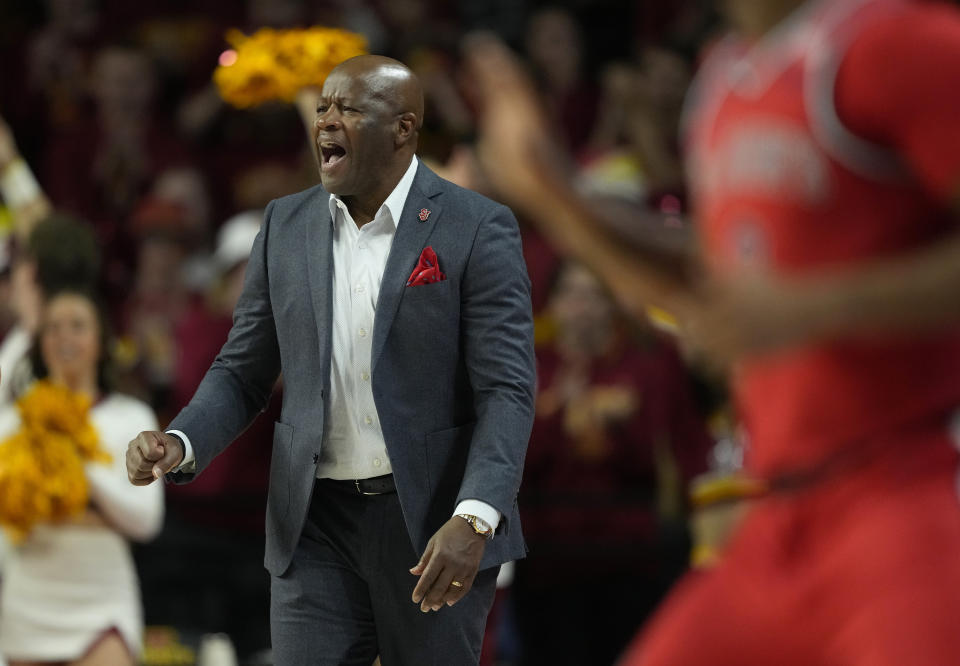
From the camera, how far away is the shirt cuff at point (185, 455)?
3738mm

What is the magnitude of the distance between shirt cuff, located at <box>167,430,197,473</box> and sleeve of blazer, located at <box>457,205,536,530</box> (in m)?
0.66

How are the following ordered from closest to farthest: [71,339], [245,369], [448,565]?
[448,565]
[245,369]
[71,339]

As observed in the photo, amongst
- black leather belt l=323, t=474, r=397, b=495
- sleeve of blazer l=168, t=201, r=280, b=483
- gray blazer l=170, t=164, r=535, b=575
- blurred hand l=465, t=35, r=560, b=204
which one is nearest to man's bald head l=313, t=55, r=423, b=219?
gray blazer l=170, t=164, r=535, b=575

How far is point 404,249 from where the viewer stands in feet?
12.5

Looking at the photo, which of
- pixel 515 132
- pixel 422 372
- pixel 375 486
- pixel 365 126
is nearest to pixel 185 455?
pixel 375 486

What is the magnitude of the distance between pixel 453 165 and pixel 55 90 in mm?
4749

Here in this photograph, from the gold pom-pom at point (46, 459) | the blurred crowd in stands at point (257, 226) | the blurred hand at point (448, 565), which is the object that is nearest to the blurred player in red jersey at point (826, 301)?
the blurred hand at point (448, 565)

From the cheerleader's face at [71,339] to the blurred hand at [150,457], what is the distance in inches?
84.1

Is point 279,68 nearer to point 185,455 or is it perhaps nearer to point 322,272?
point 322,272

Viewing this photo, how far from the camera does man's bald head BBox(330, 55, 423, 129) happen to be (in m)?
3.82

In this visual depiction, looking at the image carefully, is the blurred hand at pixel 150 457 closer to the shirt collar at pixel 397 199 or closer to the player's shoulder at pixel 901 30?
the shirt collar at pixel 397 199

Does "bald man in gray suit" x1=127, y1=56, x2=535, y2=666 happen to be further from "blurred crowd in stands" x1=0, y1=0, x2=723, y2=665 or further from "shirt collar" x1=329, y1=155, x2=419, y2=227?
"blurred crowd in stands" x1=0, y1=0, x2=723, y2=665

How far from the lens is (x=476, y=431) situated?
3.71 m

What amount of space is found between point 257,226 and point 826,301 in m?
5.66
